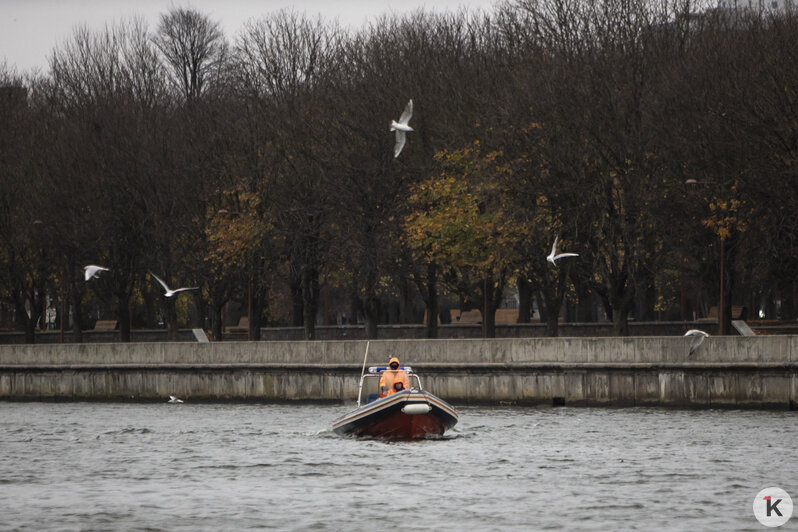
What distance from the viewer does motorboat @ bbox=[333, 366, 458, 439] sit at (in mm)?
32750

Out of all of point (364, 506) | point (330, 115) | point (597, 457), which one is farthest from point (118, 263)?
point (364, 506)

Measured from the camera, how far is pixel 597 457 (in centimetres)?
3031

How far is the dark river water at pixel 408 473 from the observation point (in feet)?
75.1

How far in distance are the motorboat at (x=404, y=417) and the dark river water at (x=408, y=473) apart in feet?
1.15

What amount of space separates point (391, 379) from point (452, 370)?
11029 mm

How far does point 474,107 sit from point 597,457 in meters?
27.7

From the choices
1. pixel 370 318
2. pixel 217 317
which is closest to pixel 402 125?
pixel 370 318

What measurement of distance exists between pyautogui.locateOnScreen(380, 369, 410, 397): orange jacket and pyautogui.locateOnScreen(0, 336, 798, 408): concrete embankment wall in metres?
9.90

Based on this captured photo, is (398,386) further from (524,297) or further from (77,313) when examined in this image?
(77,313)

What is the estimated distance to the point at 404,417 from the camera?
33.0 metres

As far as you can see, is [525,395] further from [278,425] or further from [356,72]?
[356,72]

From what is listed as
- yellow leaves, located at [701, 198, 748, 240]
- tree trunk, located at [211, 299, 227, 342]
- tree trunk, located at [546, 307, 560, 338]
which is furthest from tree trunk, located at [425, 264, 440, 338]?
yellow leaves, located at [701, 198, 748, 240]

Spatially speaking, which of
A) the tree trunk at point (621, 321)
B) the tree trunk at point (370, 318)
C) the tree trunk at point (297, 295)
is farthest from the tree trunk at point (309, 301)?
the tree trunk at point (621, 321)

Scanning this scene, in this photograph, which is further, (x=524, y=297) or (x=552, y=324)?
(x=524, y=297)
